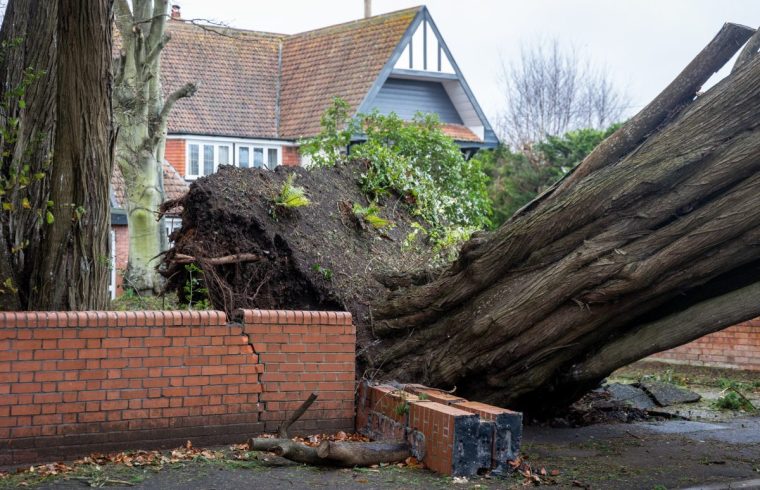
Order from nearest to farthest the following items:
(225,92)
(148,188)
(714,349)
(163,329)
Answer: (163,329)
(714,349)
(148,188)
(225,92)

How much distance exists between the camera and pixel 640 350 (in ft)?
30.1

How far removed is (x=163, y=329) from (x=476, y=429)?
271 cm

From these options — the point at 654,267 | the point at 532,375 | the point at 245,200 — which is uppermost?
the point at 245,200

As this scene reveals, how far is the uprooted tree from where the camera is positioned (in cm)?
858

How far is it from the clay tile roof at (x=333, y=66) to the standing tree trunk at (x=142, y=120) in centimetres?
1232

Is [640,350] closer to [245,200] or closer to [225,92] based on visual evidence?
[245,200]

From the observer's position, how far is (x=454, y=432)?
24.4 feet

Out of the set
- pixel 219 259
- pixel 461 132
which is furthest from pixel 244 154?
pixel 219 259

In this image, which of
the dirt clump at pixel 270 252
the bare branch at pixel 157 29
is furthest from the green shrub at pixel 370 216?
the bare branch at pixel 157 29

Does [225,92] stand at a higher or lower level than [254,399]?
higher

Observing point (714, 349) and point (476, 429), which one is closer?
point (476, 429)

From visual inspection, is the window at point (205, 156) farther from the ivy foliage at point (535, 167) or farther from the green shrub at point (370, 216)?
the green shrub at point (370, 216)

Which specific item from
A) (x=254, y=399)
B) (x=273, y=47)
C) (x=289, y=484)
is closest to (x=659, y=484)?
(x=289, y=484)

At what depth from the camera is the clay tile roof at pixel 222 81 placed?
3500 cm
